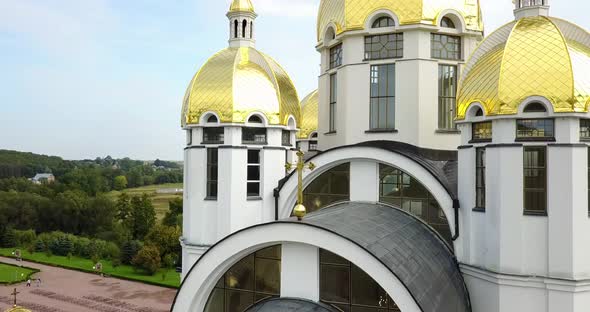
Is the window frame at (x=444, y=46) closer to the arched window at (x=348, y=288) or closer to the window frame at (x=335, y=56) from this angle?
the window frame at (x=335, y=56)

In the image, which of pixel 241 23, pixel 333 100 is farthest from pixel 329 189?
pixel 241 23

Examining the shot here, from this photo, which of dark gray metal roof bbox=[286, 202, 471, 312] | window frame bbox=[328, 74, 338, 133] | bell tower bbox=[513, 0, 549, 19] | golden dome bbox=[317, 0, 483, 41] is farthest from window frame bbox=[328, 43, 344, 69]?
dark gray metal roof bbox=[286, 202, 471, 312]

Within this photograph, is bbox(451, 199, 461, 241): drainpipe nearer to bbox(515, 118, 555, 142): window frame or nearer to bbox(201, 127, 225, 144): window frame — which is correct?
bbox(515, 118, 555, 142): window frame

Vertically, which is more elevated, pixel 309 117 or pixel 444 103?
pixel 309 117

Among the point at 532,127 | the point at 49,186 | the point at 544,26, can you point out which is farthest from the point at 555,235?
Result: the point at 49,186

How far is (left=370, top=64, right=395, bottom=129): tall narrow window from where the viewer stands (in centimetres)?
1634

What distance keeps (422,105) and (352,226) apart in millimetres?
6205

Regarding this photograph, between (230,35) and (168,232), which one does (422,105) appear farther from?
(168,232)

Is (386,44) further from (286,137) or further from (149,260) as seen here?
(149,260)

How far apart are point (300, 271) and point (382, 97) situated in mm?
7350

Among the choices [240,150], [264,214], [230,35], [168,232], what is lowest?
[168,232]

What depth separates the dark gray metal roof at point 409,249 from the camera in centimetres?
1026

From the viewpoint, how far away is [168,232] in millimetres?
43219

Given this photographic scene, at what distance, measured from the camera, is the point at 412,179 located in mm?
14266
